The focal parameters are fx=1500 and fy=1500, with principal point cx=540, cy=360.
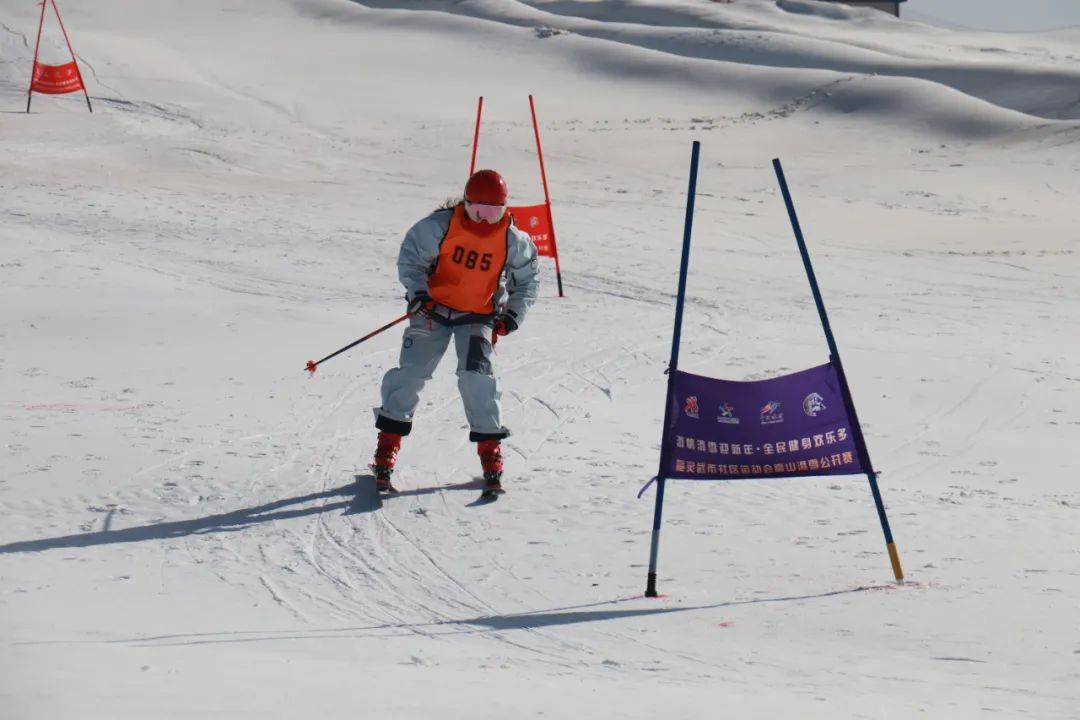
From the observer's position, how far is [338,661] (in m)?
4.54

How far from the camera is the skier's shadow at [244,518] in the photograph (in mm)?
6168

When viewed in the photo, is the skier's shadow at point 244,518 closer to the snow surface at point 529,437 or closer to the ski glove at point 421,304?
the snow surface at point 529,437

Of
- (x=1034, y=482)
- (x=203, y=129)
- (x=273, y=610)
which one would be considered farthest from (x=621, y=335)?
(x=203, y=129)

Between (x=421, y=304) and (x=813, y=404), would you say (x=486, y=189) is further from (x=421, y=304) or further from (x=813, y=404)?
(x=813, y=404)

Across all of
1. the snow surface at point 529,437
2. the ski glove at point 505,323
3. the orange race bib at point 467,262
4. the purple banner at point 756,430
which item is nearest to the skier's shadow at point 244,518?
the snow surface at point 529,437

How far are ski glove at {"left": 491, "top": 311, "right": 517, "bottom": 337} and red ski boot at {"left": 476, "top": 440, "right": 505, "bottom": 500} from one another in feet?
1.74

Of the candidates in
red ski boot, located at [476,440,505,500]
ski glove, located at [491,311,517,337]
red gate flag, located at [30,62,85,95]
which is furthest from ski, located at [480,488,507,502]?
red gate flag, located at [30,62,85,95]

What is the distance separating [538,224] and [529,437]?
4.70 m

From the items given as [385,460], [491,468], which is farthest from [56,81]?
[491,468]

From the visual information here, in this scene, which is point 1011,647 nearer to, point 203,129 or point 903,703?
point 903,703

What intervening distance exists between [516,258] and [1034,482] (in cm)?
297

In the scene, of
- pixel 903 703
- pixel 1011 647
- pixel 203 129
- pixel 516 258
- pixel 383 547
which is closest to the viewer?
pixel 903 703

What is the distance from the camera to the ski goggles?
22.6ft

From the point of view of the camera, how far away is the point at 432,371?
711 centimetres
